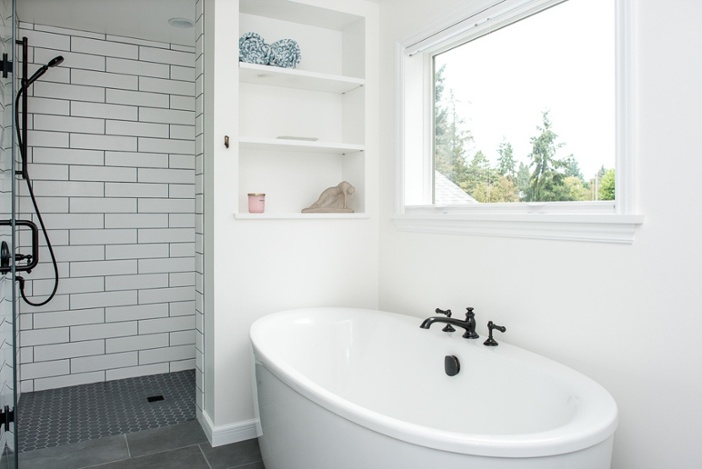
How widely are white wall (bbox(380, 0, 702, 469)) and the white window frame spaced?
4cm

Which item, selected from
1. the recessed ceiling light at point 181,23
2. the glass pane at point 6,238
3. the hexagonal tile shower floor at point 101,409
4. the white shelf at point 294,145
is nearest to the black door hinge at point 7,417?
the glass pane at point 6,238

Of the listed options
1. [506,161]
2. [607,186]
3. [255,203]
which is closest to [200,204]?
[255,203]

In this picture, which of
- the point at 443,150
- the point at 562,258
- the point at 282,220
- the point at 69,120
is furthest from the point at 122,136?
the point at 562,258

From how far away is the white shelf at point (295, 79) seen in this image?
8.83 ft

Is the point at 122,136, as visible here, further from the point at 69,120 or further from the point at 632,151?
the point at 632,151

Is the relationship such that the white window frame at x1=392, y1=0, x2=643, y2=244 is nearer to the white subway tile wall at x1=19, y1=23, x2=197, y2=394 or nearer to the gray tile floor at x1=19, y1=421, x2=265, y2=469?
the gray tile floor at x1=19, y1=421, x2=265, y2=469

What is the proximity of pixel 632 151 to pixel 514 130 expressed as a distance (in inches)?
27.0

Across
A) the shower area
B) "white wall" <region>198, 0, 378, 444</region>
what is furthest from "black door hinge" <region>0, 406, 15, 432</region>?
the shower area

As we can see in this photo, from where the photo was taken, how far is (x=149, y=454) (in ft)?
8.14

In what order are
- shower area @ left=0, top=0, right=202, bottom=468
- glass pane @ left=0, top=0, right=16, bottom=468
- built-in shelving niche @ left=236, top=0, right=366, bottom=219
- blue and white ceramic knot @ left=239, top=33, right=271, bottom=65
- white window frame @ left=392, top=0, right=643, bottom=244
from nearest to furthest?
white window frame @ left=392, top=0, right=643, bottom=244, glass pane @ left=0, top=0, right=16, bottom=468, blue and white ceramic knot @ left=239, top=33, right=271, bottom=65, built-in shelving niche @ left=236, top=0, right=366, bottom=219, shower area @ left=0, top=0, right=202, bottom=468

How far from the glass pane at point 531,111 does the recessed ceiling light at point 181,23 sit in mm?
1583

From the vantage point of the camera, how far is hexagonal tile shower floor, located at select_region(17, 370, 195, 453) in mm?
2701

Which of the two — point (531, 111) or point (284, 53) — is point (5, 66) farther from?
point (531, 111)

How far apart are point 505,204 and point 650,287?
0.72 m
